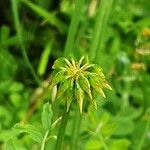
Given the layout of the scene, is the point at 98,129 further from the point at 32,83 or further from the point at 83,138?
the point at 32,83

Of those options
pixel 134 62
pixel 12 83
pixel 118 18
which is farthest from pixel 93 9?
pixel 12 83

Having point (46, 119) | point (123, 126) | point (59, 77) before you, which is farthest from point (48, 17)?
point (59, 77)

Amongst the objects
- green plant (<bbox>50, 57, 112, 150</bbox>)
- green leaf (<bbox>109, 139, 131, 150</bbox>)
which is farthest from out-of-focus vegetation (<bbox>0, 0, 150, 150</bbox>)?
green plant (<bbox>50, 57, 112, 150</bbox>)

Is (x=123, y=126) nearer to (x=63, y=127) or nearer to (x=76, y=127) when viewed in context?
(x=76, y=127)

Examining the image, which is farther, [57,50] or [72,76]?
[57,50]

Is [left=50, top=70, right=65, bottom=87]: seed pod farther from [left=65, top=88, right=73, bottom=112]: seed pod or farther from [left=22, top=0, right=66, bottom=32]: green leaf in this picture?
[left=22, top=0, right=66, bottom=32]: green leaf
